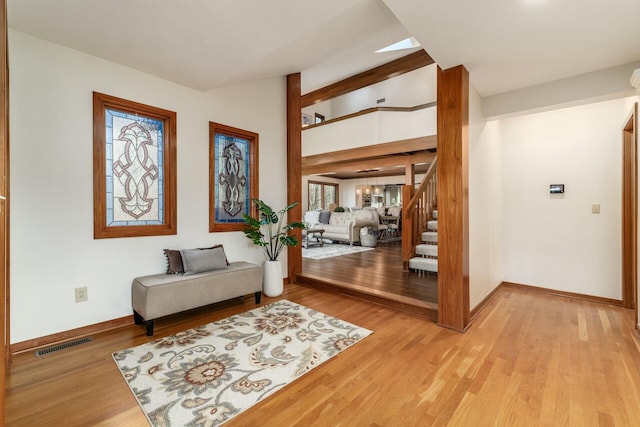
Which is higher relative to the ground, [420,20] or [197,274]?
[420,20]

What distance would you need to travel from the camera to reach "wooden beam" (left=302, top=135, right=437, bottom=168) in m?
5.86

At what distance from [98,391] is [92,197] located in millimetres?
1622

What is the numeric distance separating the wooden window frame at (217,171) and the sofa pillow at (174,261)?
52 centimetres

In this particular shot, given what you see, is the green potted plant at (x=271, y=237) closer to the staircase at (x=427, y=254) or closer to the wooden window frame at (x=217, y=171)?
the wooden window frame at (x=217, y=171)

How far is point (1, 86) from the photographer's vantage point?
1.01m

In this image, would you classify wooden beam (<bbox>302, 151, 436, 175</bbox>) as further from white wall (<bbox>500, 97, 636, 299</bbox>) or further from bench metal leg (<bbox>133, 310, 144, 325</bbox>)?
bench metal leg (<bbox>133, 310, 144, 325</bbox>)

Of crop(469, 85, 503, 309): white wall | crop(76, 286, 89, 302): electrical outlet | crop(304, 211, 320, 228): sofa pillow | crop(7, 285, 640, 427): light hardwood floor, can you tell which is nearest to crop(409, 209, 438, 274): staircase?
crop(469, 85, 503, 309): white wall

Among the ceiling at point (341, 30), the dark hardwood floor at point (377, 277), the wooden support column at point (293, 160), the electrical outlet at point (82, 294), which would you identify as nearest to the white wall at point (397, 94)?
the dark hardwood floor at point (377, 277)

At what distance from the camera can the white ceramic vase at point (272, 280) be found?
3.57 metres

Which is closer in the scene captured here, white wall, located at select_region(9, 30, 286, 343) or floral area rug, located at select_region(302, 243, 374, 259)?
white wall, located at select_region(9, 30, 286, 343)

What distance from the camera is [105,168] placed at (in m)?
2.60

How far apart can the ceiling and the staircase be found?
7.81 ft

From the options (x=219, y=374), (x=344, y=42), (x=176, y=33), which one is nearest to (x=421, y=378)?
(x=219, y=374)

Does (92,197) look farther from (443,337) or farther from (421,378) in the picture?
(443,337)
